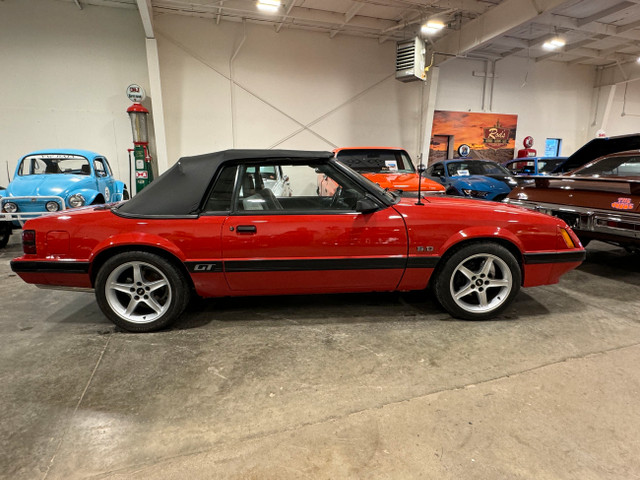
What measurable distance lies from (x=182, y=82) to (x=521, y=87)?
12.2m

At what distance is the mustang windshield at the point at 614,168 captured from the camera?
158 inches

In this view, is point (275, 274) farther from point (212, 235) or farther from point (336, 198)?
point (336, 198)

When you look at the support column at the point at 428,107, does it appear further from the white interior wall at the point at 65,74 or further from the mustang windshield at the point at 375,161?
the white interior wall at the point at 65,74

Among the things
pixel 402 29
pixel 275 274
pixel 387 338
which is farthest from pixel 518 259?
pixel 402 29

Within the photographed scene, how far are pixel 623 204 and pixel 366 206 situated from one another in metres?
2.87

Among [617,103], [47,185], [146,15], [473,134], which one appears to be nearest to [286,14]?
A: [146,15]

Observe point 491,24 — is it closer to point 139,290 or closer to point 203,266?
point 203,266

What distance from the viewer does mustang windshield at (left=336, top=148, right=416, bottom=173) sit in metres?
6.10

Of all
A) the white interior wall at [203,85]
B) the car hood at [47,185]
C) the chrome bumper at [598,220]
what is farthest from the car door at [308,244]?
the white interior wall at [203,85]

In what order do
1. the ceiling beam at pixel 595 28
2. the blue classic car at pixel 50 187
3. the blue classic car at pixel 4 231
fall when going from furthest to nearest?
the ceiling beam at pixel 595 28 → the blue classic car at pixel 4 231 → the blue classic car at pixel 50 187

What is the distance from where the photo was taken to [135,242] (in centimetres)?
233

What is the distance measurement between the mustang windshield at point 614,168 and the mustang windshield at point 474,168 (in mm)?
3066

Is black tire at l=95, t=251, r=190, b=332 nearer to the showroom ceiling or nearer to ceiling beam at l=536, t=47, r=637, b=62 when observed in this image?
the showroom ceiling

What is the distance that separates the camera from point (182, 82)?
9258 millimetres
